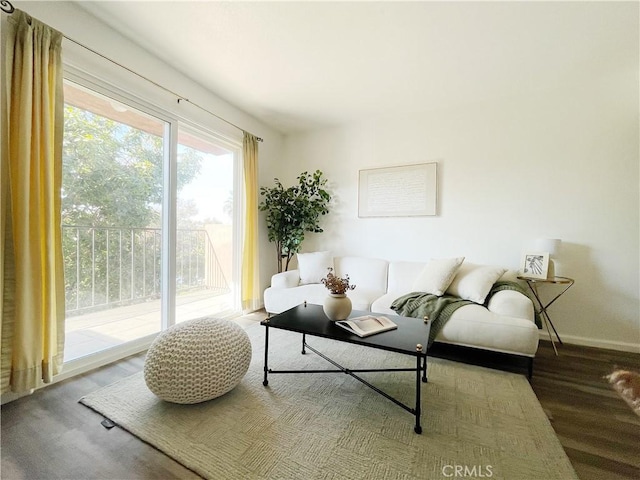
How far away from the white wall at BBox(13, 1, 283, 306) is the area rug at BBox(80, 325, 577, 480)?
88.7 inches

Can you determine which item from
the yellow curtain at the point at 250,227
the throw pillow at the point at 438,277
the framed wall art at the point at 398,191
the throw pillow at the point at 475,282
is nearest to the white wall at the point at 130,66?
the yellow curtain at the point at 250,227

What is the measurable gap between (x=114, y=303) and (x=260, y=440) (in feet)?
7.13

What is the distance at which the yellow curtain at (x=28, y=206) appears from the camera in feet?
4.89

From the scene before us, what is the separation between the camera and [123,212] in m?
2.34

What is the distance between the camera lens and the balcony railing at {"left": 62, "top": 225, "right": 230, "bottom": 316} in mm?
2268

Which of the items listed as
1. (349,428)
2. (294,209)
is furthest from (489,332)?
(294,209)

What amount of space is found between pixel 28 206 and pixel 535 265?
3836 mm

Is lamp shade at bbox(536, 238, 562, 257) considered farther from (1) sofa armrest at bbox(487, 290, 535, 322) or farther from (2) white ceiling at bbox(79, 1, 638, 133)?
(2) white ceiling at bbox(79, 1, 638, 133)

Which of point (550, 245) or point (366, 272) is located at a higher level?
point (550, 245)

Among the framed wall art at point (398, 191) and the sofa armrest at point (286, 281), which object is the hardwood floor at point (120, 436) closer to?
the sofa armrest at point (286, 281)

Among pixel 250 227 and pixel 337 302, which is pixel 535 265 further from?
pixel 250 227

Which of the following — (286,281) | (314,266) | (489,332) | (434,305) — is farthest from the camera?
(314,266)

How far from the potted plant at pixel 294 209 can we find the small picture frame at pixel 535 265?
7.40 ft

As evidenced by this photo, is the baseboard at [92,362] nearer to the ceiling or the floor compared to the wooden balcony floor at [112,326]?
nearer to the floor
